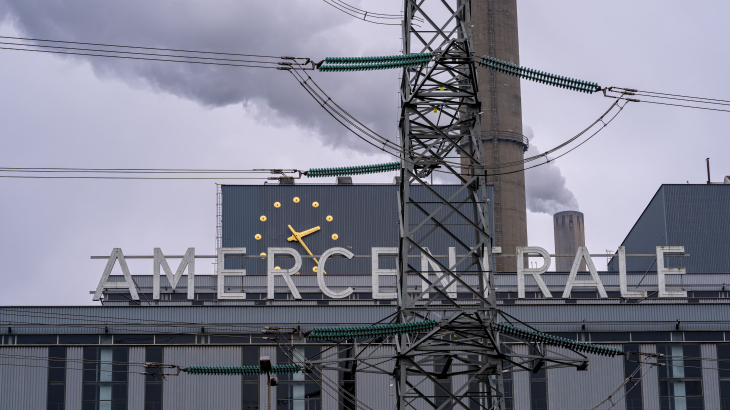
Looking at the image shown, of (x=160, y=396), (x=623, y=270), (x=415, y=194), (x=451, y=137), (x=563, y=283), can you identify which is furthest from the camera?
(x=415, y=194)

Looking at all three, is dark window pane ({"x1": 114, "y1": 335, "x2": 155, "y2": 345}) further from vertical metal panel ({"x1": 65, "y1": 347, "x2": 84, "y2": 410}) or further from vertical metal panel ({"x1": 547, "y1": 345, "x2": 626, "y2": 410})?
vertical metal panel ({"x1": 547, "y1": 345, "x2": 626, "y2": 410})

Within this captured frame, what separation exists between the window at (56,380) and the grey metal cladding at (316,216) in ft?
112

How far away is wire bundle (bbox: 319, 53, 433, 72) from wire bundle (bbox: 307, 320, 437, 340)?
32.8 feet

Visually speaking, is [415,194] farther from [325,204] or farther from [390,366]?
[390,366]

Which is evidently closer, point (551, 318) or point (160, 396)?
point (160, 396)

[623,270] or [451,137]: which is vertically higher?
[451,137]

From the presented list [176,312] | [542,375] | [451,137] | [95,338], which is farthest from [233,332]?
[451,137]

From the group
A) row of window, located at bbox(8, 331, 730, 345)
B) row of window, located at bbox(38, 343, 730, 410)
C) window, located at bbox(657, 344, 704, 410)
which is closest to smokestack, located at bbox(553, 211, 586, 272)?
row of window, located at bbox(8, 331, 730, 345)

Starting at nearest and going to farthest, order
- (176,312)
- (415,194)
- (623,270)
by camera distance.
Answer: (176,312) → (623,270) → (415,194)

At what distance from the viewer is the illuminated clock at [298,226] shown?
3275 inches

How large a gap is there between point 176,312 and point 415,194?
116ft

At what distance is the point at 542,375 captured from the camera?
4878cm

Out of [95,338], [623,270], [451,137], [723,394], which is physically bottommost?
[723,394]

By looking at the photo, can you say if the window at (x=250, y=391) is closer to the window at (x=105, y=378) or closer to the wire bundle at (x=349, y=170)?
the window at (x=105, y=378)
